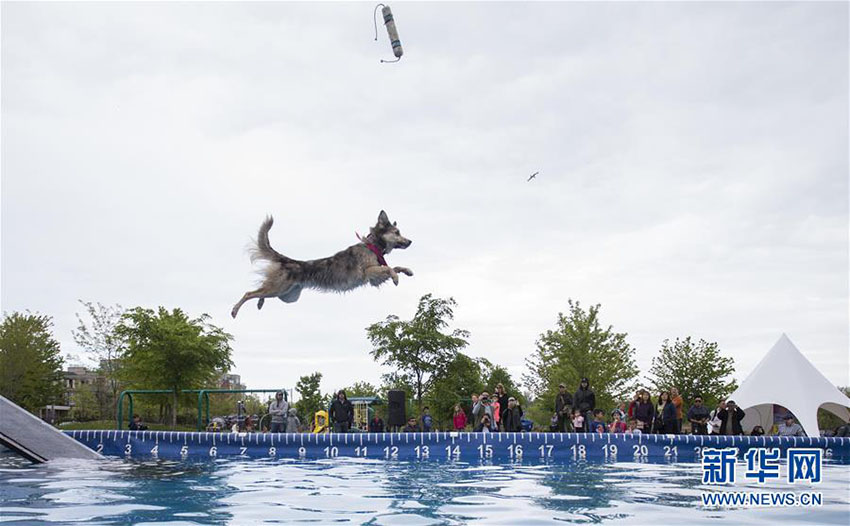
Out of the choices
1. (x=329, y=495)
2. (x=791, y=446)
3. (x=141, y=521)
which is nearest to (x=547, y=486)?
(x=329, y=495)

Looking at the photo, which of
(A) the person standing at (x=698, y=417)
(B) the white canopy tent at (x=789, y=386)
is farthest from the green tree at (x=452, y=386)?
(A) the person standing at (x=698, y=417)

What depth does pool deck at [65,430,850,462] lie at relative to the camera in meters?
16.6

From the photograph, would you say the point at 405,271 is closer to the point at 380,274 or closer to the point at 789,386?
the point at 380,274

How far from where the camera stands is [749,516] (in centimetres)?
787

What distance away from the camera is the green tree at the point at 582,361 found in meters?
43.5

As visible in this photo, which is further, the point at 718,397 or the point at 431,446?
the point at 718,397

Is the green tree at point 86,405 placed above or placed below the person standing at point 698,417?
below

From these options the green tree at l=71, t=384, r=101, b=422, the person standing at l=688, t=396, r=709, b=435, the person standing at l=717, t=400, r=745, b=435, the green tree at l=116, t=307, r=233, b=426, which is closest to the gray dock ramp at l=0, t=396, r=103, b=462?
the person standing at l=688, t=396, r=709, b=435

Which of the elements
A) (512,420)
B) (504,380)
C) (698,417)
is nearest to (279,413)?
(512,420)

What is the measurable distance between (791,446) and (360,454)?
8.93m

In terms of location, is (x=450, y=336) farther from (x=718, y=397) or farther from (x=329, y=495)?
(x=329, y=495)

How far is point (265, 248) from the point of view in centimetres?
1413

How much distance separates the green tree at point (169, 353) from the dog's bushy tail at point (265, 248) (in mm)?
29106

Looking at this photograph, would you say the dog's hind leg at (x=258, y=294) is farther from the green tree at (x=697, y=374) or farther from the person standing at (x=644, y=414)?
the green tree at (x=697, y=374)
